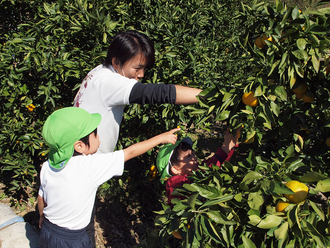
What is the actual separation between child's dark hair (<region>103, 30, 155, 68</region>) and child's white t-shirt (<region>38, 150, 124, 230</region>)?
602mm

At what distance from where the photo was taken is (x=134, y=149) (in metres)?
1.46

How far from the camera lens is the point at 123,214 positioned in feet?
10.2

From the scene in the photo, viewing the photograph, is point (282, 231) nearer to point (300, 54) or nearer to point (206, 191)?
point (206, 191)

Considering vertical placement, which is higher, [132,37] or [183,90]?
[132,37]

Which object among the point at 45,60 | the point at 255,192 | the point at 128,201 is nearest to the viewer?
the point at 255,192

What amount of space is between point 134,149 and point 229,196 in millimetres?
717

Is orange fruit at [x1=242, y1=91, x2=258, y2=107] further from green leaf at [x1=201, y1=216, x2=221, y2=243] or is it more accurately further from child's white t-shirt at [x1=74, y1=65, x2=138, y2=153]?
child's white t-shirt at [x1=74, y1=65, x2=138, y2=153]

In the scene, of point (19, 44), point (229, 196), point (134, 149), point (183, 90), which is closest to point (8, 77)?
point (19, 44)

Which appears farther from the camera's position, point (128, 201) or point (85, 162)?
point (128, 201)

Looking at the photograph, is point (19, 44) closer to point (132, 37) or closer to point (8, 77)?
point (8, 77)

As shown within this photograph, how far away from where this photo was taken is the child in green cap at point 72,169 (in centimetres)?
135

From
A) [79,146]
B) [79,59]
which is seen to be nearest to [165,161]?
[79,146]

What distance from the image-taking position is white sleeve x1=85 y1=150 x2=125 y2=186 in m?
1.43

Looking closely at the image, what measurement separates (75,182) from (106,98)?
1.66 feet
